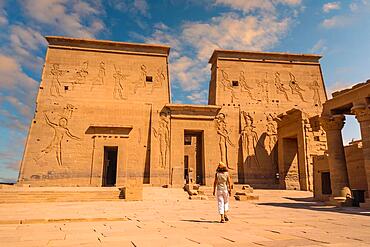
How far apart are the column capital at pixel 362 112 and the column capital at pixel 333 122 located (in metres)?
1.27

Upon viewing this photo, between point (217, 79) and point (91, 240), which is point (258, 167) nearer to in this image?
point (217, 79)

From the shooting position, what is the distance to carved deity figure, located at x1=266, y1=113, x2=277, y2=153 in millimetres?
20953

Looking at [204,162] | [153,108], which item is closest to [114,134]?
[153,108]

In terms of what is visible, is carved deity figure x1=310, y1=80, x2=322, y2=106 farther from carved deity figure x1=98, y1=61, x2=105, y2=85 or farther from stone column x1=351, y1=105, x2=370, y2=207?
carved deity figure x1=98, y1=61, x2=105, y2=85

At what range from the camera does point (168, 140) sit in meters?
19.9

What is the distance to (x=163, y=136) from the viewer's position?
65.4 ft

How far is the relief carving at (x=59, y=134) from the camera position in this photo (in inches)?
729

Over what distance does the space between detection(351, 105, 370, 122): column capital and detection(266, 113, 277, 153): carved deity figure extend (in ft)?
37.0

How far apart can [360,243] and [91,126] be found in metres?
18.1

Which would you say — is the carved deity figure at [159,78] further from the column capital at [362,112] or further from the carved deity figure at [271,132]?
the column capital at [362,112]

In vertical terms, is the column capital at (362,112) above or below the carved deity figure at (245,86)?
below

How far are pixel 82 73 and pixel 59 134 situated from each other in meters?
4.98

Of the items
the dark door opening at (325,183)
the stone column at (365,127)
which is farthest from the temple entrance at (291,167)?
the stone column at (365,127)

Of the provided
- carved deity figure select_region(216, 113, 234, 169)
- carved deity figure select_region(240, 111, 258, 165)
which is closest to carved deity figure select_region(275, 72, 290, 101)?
carved deity figure select_region(240, 111, 258, 165)
